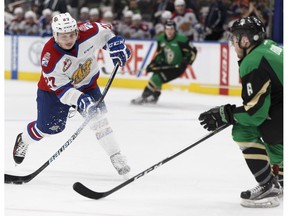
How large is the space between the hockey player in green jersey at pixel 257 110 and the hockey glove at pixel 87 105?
0.75 metres

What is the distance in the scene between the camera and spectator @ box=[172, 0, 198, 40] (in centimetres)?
998

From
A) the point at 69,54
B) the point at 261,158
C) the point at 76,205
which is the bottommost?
the point at 76,205

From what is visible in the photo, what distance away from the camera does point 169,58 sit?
8.56 meters

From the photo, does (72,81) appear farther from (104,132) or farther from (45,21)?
(45,21)

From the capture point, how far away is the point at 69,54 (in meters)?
4.37

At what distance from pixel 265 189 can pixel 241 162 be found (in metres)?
1.33

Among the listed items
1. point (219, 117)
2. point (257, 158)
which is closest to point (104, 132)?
point (219, 117)

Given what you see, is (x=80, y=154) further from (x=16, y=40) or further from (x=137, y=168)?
(x=16, y=40)

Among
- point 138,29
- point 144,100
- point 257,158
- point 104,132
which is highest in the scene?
point 257,158

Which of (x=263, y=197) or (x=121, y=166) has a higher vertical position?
(x=263, y=197)

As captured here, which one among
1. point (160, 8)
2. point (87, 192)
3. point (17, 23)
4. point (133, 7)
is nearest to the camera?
point (87, 192)

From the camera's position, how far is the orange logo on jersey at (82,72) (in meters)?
4.49

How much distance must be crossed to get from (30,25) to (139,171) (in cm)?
707

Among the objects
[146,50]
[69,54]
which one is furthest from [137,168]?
[146,50]
